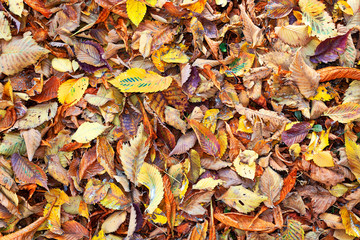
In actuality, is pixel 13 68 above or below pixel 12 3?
below

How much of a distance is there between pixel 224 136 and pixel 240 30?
406mm

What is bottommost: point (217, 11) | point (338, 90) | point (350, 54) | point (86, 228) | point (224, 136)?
point (86, 228)

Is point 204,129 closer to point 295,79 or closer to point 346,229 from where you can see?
point 295,79

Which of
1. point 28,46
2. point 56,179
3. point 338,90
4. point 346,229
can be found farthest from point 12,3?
point 346,229

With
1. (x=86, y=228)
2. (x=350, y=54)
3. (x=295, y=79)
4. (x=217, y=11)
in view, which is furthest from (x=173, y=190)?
(x=350, y=54)

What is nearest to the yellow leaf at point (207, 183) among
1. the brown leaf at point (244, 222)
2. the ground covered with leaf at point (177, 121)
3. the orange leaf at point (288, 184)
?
the ground covered with leaf at point (177, 121)

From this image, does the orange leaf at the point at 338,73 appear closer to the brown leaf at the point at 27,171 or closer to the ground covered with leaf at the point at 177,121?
the ground covered with leaf at the point at 177,121

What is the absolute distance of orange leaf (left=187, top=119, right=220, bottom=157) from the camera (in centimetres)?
107

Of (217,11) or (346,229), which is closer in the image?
(346,229)

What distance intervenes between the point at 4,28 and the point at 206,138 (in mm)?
806

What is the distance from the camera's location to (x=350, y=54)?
111cm

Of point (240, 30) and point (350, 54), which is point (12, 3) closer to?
point (240, 30)

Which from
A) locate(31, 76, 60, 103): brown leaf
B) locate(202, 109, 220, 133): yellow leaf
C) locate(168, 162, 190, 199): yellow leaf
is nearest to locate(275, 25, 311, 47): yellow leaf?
locate(202, 109, 220, 133): yellow leaf

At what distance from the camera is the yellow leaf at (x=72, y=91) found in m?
1.11
